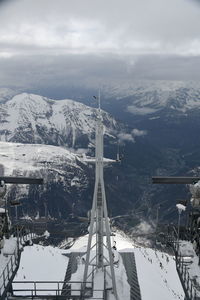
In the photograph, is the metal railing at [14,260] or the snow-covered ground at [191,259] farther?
the snow-covered ground at [191,259]

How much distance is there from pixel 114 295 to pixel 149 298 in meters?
15.4

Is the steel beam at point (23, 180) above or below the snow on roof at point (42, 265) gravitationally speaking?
above

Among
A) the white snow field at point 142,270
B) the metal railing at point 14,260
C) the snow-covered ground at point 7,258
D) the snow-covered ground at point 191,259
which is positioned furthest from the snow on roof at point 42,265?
the snow-covered ground at point 191,259

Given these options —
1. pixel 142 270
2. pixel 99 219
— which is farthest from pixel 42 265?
pixel 99 219

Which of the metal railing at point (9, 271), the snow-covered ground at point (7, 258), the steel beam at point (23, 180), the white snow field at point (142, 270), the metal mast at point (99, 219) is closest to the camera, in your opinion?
the metal railing at point (9, 271)

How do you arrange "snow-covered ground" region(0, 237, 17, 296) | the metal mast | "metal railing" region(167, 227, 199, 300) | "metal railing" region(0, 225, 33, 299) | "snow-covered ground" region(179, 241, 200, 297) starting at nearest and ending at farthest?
"metal railing" region(167, 227, 199, 300) → "metal railing" region(0, 225, 33, 299) → "snow-covered ground" region(0, 237, 17, 296) → "snow-covered ground" region(179, 241, 200, 297) → the metal mast

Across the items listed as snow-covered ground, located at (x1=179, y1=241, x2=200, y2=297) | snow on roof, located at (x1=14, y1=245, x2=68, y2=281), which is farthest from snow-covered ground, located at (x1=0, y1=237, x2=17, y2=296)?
snow on roof, located at (x1=14, y1=245, x2=68, y2=281)

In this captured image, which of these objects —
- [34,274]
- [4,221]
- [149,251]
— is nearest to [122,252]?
[149,251]

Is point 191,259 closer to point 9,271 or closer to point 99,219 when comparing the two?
point 99,219

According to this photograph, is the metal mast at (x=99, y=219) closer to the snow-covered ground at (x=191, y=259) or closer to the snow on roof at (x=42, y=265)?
the snow-covered ground at (x=191, y=259)

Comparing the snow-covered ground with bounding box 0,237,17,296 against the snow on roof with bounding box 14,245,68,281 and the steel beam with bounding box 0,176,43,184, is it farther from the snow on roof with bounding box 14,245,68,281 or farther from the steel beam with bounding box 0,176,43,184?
the snow on roof with bounding box 14,245,68,281

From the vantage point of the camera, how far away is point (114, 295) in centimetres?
4019

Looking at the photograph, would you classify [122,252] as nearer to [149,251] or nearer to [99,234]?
[149,251]

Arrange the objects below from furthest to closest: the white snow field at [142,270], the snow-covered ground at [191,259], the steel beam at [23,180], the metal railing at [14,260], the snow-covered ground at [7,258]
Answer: the white snow field at [142,270]
the steel beam at [23,180]
the snow-covered ground at [191,259]
the snow-covered ground at [7,258]
the metal railing at [14,260]
